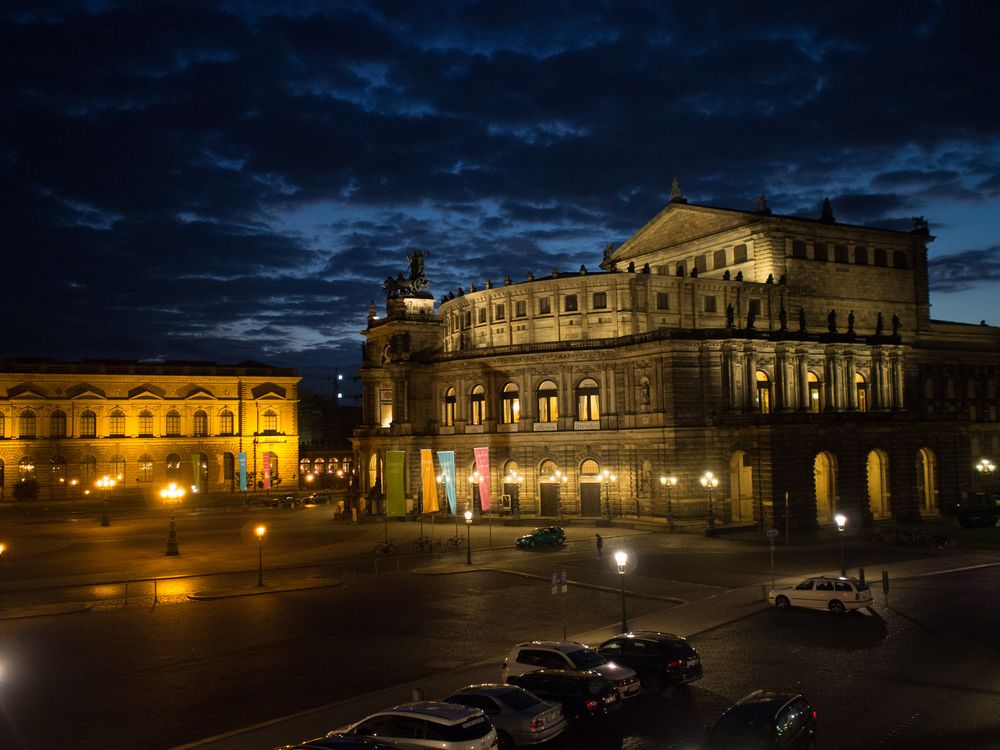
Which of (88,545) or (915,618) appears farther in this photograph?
(88,545)

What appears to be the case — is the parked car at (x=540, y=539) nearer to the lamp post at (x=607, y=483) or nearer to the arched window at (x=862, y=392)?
the lamp post at (x=607, y=483)

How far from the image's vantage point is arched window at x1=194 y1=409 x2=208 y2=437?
119 meters

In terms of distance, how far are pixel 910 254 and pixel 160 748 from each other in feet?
286

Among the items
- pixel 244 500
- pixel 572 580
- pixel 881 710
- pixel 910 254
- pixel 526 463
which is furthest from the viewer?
pixel 244 500

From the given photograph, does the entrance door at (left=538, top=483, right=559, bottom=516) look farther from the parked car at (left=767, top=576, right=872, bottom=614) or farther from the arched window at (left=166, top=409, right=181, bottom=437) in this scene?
the arched window at (left=166, top=409, right=181, bottom=437)

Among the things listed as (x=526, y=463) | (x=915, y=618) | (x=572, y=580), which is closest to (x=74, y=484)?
(x=526, y=463)

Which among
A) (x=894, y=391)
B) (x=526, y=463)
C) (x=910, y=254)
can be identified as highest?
(x=910, y=254)

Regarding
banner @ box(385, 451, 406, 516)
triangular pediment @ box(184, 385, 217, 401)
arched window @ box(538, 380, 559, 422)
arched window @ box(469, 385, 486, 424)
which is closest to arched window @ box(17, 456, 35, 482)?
triangular pediment @ box(184, 385, 217, 401)

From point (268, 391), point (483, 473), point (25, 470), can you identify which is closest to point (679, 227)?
point (483, 473)

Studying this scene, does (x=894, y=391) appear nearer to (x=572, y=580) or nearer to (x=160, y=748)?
(x=572, y=580)

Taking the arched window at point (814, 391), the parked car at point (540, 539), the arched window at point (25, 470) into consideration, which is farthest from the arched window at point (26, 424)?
the arched window at point (814, 391)

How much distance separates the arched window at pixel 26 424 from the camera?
109562 mm

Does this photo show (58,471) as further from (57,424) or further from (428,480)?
(428,480)

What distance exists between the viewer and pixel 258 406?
122125mm
